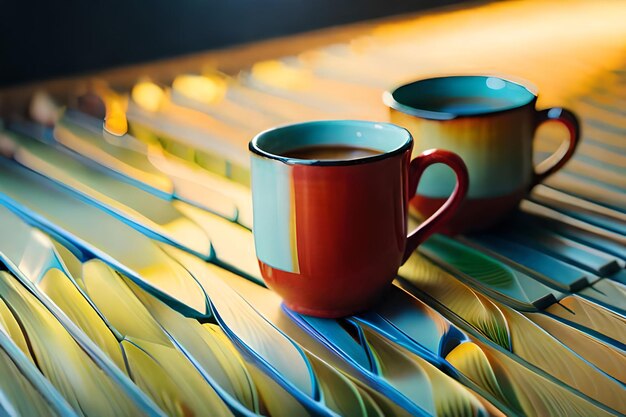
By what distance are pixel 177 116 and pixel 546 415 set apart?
2.01 feet

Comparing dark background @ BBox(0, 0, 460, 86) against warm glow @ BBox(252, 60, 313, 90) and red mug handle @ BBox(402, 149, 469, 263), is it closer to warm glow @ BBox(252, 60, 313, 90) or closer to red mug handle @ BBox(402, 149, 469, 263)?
warm glow @ BBox(252, 60, 313, 90)

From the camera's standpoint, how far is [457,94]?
0.59m

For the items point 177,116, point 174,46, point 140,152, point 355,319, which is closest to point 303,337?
point 355,319

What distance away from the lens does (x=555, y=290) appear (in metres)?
0.46

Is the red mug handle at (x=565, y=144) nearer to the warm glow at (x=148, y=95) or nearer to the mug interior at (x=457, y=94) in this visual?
the mug interior at (x=457, y=94)

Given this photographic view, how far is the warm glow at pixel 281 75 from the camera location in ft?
3.25

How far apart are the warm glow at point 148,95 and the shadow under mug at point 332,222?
48cm

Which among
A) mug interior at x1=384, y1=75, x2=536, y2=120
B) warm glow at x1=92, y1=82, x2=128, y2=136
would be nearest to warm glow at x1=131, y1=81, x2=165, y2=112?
warm glow at x1=92, y1=82, x2=128, y2=136

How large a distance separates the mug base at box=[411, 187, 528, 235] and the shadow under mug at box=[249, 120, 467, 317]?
0.08 m

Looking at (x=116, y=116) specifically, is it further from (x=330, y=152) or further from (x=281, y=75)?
(x=330, y=152)

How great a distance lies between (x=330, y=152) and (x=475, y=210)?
0.42 ft

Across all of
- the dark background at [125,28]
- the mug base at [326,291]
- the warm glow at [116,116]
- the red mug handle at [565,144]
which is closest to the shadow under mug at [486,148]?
the red mug handle at [565,144]

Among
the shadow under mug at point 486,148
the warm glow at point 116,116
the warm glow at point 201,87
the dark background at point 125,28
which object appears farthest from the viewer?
the dark background at point 125,28

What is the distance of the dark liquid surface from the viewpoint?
1.52ft
